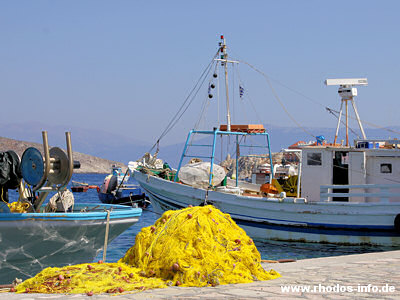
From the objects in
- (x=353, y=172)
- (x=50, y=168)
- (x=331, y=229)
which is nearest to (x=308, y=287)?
(x=50, y=168)

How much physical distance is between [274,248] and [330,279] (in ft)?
30.6

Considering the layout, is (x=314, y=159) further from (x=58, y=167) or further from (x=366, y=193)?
(x=58, y=167)

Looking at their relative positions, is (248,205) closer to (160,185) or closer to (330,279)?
(160,185)

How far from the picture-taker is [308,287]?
21.8ft

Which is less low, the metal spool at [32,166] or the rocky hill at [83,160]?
the metal spool at [32,166]

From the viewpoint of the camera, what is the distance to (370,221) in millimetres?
15219

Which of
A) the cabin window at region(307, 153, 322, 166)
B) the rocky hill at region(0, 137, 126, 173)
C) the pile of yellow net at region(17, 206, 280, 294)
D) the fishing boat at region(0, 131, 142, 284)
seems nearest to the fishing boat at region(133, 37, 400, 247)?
the cabin window at region(307, 153, 322, 166)

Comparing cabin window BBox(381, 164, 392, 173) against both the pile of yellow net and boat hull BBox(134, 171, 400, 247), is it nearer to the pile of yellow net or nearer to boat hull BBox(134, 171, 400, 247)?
boat hull BBox(134, 171, 400, 247)

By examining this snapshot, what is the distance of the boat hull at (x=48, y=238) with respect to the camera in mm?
10312

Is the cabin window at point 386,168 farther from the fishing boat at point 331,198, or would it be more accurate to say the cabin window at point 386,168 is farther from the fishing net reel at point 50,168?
the fishing net reel at point 50,168

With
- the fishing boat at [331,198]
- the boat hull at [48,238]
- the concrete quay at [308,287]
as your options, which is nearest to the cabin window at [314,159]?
the fishing boat at [331,198]

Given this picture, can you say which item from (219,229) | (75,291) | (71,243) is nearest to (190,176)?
(71,243)

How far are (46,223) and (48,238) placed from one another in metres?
0.37

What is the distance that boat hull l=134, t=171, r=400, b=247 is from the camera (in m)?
15.1
